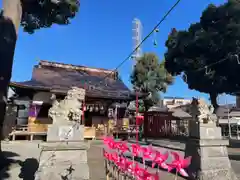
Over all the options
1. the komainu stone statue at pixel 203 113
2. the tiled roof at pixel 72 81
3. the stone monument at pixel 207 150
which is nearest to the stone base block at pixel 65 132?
the stone monument at pixel 207 150

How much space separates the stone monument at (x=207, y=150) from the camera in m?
4.73

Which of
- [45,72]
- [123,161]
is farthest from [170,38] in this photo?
[123,161]

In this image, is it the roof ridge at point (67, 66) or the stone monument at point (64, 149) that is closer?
the stone monument at point (64, 149)

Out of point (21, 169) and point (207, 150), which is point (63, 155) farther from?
point (207, 150)

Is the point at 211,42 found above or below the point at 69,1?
above

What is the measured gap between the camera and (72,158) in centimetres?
478

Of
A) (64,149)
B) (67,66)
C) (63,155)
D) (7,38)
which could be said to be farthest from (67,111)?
(67,66)

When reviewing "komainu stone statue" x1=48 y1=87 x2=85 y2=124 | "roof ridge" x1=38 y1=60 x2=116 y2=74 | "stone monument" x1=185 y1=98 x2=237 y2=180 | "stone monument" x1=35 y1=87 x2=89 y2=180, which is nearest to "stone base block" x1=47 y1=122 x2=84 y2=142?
"stone monument" x1=35 y1=87 x2=89 y2=180

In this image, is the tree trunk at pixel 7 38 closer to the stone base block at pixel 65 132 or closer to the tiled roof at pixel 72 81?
the stone base block at pixel 65 132

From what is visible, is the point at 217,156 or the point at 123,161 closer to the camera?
the point at 123,161

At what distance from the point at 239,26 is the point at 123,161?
45.5 feet

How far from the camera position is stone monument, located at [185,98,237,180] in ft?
15.5

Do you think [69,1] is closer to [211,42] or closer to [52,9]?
[52,9]

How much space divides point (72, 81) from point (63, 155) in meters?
12.9
